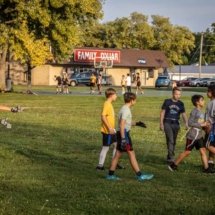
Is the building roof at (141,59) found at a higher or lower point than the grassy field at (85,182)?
higher

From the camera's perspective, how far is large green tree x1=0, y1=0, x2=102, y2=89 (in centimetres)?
4634

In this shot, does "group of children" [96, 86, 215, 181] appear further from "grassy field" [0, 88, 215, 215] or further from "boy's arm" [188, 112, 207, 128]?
"grassy field" [0, 88, 215, 215]

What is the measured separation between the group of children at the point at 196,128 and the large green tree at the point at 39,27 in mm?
34198

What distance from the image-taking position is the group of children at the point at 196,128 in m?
12.2

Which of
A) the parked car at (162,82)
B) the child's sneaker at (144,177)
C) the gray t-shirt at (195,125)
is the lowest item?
the parked car at (162,82)

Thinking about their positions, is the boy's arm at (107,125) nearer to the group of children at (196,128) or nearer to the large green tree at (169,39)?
the group of children at (196,128)

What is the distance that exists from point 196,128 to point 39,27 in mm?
37940

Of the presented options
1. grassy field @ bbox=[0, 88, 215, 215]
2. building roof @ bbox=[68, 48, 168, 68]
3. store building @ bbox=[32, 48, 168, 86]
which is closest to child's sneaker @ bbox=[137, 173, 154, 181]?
grassy field @ bbox=[0, 88, 215, 215]

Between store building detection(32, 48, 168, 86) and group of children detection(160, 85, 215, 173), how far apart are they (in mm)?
69867

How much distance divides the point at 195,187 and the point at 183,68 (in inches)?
4857

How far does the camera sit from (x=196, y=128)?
12258 mm

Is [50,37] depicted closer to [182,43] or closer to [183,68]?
[182,43]

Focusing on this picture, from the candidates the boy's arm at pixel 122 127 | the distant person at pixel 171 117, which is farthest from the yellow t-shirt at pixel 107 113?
the distant person at pixel 171 117

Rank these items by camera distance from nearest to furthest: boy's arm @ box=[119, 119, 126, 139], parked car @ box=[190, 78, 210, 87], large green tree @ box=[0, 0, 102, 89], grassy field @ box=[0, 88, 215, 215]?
grassy field @ box=[0, 88, 215, 215] < boy's arm @ box=[119, 119, 126, 139] < large green tree @ box=[0, 0, 102, 89] < parked car @ box=[190, 78, 210, 87]
